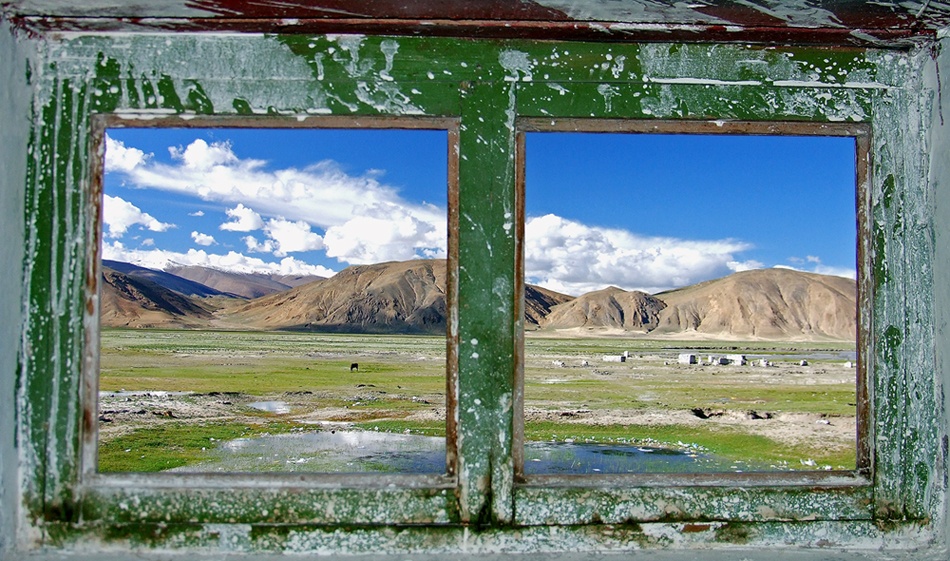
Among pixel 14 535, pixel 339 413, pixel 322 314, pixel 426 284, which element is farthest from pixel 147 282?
pixel 14 535

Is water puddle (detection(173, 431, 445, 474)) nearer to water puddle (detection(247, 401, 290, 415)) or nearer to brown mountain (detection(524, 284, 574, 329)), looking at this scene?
water puddle (detection(247, 401, 290, 415))

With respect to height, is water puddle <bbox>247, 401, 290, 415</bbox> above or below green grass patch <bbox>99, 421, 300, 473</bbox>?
below

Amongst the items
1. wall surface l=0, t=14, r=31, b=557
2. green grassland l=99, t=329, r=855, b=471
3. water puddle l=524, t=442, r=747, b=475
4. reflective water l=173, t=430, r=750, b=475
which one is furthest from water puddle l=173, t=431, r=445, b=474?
wall surface l=0, t=14, r=31, b=557

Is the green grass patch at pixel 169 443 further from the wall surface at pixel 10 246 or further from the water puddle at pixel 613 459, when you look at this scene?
the wall surface at pixel 10 246

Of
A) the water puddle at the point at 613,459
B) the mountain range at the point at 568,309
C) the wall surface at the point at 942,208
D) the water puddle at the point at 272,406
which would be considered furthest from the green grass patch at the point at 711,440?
the mountain range at the point at 568,309

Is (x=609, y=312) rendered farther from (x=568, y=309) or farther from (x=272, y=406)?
(x=272, y=406)

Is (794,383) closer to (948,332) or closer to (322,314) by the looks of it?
(948,332)

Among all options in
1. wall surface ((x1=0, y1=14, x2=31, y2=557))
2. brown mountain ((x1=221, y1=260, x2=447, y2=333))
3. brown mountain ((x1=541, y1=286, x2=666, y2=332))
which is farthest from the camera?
brown mountain ((x1=221, y1=260, x2=447, y2=333))
